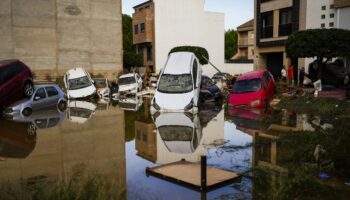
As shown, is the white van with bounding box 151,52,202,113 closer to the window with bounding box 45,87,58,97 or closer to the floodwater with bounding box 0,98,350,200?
the floodwater with bounding box 0,98,350,200

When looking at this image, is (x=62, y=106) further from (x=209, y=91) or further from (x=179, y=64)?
(x=209, y=91)

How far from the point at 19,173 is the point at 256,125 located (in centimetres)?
831

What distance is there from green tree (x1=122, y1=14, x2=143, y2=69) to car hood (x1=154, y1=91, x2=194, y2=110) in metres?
33.7

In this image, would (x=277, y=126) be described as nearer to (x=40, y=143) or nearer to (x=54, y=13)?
(x=40, y=143)

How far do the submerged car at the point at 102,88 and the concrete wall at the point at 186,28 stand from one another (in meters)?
22.3

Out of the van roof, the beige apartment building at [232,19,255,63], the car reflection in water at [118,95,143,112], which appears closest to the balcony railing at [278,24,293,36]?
the car reflection in water at [118,95,143,112]

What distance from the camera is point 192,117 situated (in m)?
15.1

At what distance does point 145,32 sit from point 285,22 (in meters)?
22.9

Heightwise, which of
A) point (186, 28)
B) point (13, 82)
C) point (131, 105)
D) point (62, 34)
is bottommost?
point (131, 105)

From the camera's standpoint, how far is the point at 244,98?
18047 mm

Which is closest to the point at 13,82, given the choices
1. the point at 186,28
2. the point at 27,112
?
the point at 27,112

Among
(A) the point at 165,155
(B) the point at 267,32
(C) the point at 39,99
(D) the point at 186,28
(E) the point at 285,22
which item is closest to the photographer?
(A) the point at 165,155

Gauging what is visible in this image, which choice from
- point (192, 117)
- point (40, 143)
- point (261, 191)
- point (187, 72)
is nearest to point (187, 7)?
point (187, 72)

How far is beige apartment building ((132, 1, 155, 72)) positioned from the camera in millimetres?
49750
